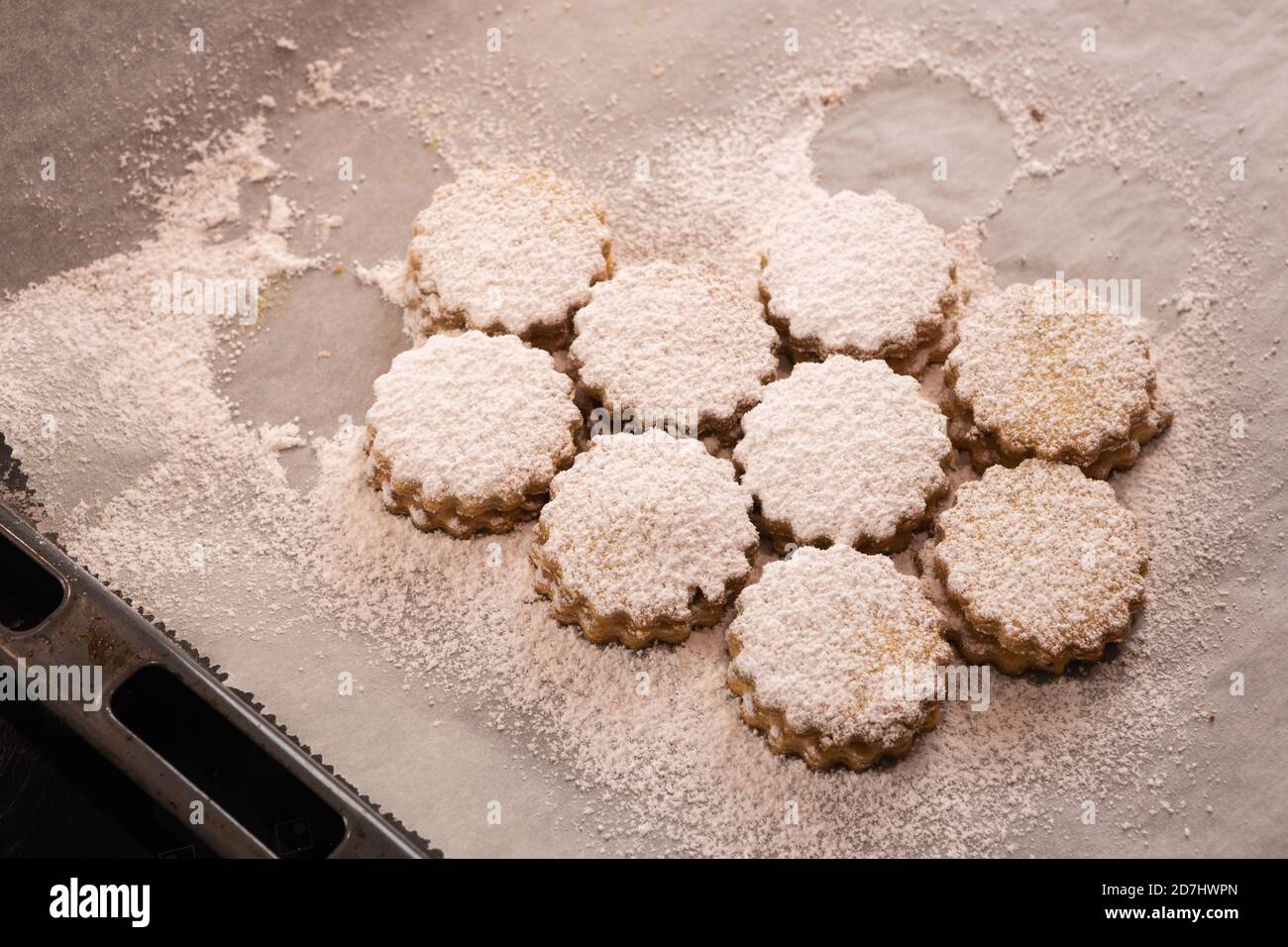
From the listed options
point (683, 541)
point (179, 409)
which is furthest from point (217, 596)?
point (683, 541)

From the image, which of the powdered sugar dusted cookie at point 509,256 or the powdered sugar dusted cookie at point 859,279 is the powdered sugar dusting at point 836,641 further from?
the powdered sugar dusted cookie at point 509,256

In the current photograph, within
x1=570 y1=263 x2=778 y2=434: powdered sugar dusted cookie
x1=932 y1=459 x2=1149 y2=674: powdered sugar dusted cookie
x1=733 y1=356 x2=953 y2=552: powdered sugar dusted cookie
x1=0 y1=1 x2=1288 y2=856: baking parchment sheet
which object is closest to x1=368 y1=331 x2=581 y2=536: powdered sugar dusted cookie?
x1=570 y1=263 x2=778 y2=434: powdered sugar dusted cookie

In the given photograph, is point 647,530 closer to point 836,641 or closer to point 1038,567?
point 836,641

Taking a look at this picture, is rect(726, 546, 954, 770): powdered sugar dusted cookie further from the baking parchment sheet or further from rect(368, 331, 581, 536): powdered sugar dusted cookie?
rect(368, 331, 581, 536): powdered sugar dusted cookie

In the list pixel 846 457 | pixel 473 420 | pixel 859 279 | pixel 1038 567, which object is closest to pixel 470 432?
pixel 473 420

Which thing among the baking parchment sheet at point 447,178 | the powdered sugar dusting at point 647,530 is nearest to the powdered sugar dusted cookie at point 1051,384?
the baking parchment sheet at point 447,178

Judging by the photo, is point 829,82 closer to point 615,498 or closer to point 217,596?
point 615,498

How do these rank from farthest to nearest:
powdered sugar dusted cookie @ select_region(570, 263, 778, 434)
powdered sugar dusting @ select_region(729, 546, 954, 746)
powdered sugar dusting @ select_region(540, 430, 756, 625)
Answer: powdered sugar dusted cookie @ select_region(570, 263, 778, 434) → powdered sugar dusting @ select_region(540, 430, 756, 625) → powdered sugar dusting @ select_region(729, 546, 954, 746)
